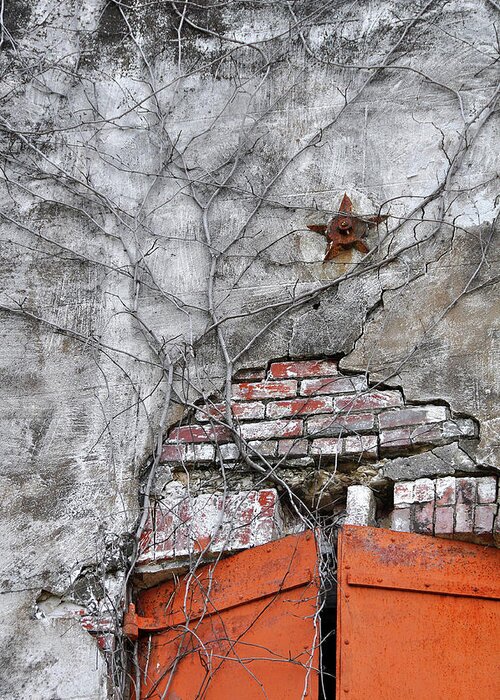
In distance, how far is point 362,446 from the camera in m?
3.07

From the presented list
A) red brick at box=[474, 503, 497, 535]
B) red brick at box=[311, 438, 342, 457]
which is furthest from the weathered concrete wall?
red brick at box=[311, 438, 342, 457]

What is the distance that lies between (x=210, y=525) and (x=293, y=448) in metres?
0.37

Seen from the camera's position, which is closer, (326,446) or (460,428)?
(460,428)

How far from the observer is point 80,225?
146 inches

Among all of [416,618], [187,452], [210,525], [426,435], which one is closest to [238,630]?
[210,525]

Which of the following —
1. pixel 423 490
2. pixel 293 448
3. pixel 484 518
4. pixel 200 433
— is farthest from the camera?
pixel 200 433

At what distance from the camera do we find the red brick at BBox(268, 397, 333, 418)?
10.5 feet

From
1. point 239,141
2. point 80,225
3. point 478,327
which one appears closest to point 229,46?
point 239,141

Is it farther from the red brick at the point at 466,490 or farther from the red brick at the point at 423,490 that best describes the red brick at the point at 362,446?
the red brick at the point at 466,490

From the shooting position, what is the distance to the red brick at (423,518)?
285cm

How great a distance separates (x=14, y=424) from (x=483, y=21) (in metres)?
2.35

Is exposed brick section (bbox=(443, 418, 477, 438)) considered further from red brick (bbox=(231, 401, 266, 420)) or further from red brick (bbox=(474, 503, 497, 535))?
red brick (bbox=(231, 401, 266, 420))

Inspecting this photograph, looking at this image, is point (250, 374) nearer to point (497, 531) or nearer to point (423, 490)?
point (423, 490)

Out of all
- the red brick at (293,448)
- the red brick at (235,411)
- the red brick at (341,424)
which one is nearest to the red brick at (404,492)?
the red brick at (341,424)
